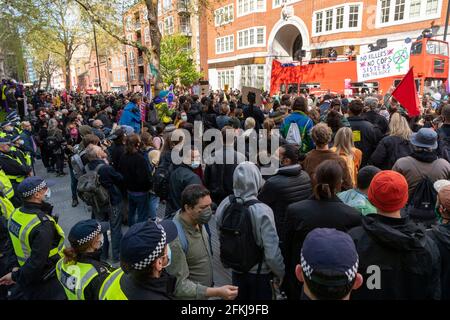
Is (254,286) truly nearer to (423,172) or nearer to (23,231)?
(23,231)

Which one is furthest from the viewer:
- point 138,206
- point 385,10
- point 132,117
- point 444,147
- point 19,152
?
point 385,10

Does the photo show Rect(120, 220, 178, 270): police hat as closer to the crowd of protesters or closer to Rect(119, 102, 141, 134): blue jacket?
the crowd of protesters

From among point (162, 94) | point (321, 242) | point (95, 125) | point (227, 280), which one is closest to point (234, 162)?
point (227, 280)

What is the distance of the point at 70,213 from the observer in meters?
6.66

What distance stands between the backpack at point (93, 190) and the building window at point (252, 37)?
31.2 meters

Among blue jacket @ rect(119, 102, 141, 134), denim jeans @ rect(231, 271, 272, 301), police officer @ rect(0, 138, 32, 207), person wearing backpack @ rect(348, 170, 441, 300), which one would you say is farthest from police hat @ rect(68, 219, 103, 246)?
blue jacket @ rect(119, 102, 141, 134)

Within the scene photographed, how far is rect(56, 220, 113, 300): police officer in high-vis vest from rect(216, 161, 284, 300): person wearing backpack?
1.02 meters

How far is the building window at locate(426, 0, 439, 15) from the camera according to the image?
762 inches

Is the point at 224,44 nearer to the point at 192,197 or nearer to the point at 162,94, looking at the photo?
the point at 162,94

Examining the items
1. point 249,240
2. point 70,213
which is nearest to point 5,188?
point 70,213

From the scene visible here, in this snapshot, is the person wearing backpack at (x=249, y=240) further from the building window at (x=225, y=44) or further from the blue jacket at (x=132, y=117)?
the building window at (x=225, y=44)

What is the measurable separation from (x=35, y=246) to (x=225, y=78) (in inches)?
1503

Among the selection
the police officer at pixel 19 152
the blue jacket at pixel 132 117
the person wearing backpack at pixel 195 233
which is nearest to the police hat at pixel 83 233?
the person wearing backpack at pixel 195 233
